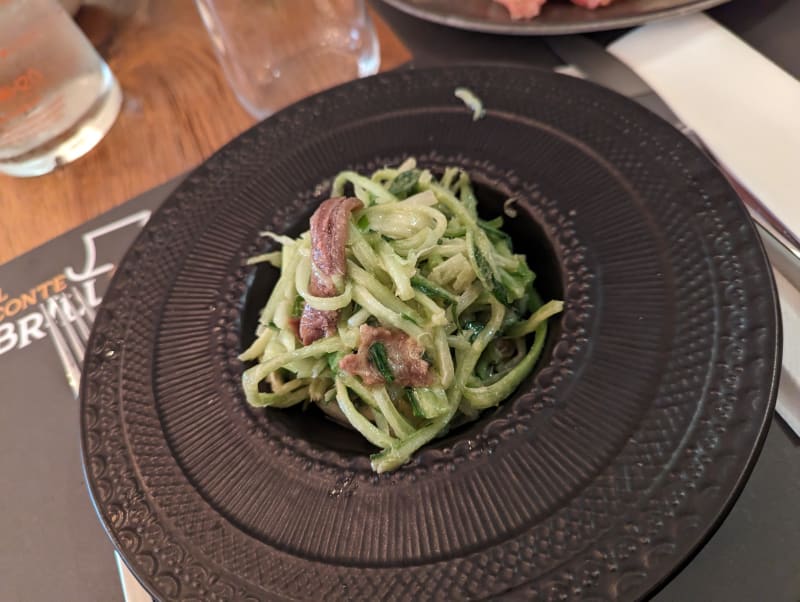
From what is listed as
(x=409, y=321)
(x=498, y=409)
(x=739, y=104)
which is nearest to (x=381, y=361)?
(x=409, y=321)

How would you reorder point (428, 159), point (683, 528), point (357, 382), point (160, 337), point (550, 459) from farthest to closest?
point (428, 159) → point (160, 337) → point (357, 382) → point (550, 459) → point (683, 528)

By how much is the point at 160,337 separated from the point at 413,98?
64 cm

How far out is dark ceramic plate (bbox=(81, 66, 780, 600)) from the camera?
2.49 feet

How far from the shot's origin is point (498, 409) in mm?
951

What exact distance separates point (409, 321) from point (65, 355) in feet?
2.58

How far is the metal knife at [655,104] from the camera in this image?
1008 millimetres

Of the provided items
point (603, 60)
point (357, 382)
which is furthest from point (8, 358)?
point (603, 60)

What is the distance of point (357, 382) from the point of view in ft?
3.18

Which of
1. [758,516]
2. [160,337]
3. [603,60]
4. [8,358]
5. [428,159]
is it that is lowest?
[8,358]

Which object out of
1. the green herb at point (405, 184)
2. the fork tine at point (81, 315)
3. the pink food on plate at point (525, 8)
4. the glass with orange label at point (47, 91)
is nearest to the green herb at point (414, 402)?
the green herb at point (405, 184)

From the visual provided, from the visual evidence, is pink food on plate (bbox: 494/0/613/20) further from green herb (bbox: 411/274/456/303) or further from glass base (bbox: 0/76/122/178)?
glass base (bbox: 0/76/122/178)

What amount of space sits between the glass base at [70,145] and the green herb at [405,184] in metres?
0.96

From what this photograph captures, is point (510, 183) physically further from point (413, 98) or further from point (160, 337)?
point (160, 337)

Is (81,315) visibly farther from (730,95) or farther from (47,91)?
(730,95)
